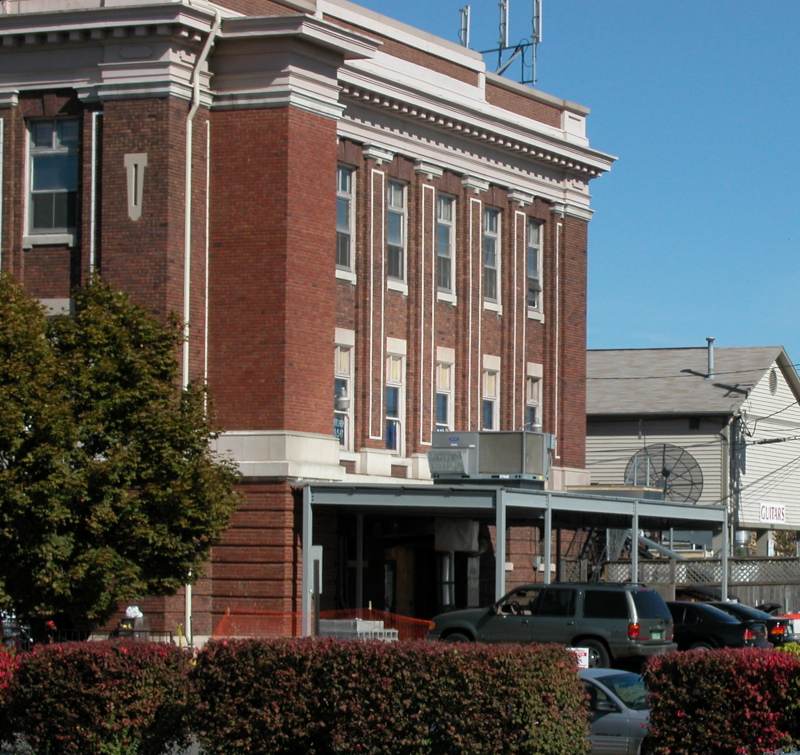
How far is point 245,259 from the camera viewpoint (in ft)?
124

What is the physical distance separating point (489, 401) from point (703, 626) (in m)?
11.8

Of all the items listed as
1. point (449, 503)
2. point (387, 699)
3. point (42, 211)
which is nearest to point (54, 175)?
point (42, 211)

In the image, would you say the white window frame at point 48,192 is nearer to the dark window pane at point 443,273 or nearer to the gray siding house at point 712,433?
the dark window pane at point 443,273

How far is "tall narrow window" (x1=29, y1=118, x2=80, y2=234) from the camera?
125ft

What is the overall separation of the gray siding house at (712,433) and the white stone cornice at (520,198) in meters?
19.0

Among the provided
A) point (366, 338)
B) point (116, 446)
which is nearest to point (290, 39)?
point (366, 338)

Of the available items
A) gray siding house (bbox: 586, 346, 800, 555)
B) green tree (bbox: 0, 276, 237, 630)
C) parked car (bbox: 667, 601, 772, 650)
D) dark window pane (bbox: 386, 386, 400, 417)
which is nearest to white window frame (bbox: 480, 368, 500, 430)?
dark window pane (bbox: 386, 386, 400, 417)

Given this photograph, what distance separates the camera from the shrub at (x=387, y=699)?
18.0 metres

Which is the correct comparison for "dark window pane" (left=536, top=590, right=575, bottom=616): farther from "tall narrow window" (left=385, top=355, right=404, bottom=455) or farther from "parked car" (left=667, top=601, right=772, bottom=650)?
"tall narrow window" (left=385, top=355, right=404, bottom=455)

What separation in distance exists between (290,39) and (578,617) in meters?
13.1

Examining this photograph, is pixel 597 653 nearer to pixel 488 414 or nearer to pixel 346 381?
pixel 346 381

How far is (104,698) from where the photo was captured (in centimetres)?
1981

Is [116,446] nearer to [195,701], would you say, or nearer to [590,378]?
[195,701]

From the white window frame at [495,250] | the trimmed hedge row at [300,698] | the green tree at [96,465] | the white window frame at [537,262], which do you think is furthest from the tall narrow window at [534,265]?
the trimmed hedge row at [300,698]
